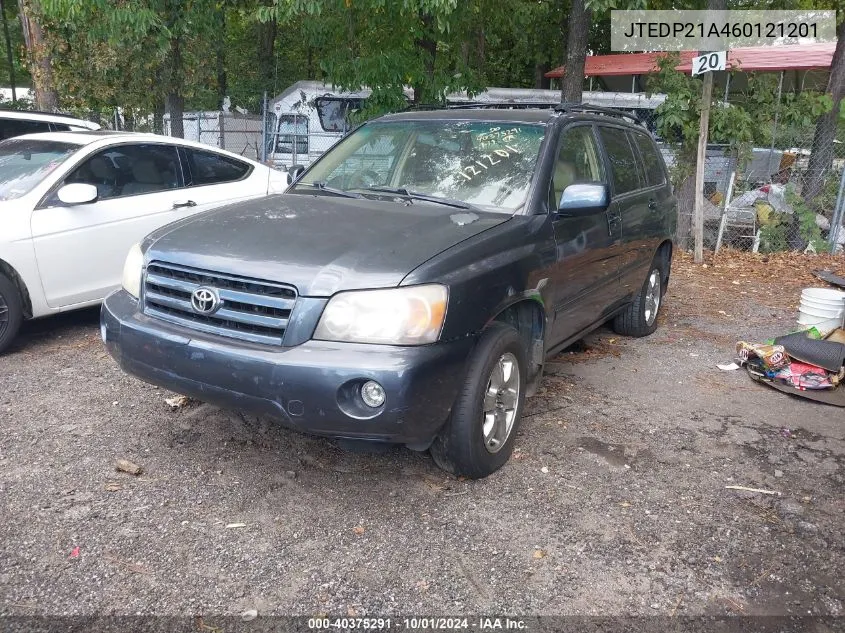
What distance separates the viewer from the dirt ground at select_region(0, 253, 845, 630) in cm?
265

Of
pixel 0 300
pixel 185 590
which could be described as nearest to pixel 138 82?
pixel 0 300

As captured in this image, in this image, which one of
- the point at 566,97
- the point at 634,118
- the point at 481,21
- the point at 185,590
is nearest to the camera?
the point at 185,590

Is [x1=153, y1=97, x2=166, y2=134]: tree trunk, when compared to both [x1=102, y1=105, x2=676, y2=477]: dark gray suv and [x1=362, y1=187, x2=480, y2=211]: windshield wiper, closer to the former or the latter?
[x1=102, y1=105, x2=676, y2=477]: dark gray suv

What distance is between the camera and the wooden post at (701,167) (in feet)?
30.5

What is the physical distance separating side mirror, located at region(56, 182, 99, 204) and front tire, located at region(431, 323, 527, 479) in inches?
135

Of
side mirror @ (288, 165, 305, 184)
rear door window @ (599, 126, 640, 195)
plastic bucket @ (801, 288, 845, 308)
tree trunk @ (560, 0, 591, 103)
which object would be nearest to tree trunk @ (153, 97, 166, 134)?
tree trunk @ (560, 0, 591, 103)

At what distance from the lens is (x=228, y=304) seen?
303cm

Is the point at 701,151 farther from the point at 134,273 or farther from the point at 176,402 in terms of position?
the point at 134,273

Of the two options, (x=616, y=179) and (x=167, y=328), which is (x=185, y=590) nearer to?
(x=167, y=328)

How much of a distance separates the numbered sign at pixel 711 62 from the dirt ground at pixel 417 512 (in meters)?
4.94

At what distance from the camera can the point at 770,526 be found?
320 centimetres

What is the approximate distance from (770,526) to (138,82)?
507 inches

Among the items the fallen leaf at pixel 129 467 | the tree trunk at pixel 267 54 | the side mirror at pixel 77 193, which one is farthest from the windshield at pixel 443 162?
the tree trunk at pixel 267 54

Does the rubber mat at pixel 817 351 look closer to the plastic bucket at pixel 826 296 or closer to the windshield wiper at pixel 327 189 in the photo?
the plastic bucket at pixel 826 296
